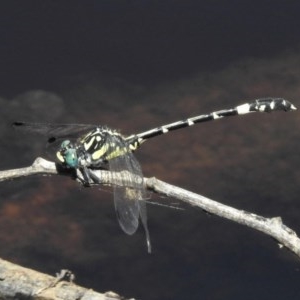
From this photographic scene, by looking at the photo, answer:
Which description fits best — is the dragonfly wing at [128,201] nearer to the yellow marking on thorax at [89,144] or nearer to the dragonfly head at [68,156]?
the dragonfly head at [68,156]

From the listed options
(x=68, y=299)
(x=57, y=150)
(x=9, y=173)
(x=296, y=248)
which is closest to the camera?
(x=296, y=248)

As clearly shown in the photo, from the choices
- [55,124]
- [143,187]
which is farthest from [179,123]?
[143,187]

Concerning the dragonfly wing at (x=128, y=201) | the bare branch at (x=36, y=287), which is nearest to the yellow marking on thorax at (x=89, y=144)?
the dragonfly wing at (x=128, y=201)

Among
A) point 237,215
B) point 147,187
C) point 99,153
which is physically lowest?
point 237,215

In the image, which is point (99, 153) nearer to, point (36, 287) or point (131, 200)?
point (131, 200)

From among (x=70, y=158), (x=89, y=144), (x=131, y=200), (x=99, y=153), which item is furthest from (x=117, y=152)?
(x=131, y=200)

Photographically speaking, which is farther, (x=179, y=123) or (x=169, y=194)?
(x=179, y=123)

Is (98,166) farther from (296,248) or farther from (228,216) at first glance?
(296,248)

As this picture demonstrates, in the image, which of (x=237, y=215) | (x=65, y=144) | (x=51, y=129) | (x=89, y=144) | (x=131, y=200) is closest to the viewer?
(x=237, y=215)
